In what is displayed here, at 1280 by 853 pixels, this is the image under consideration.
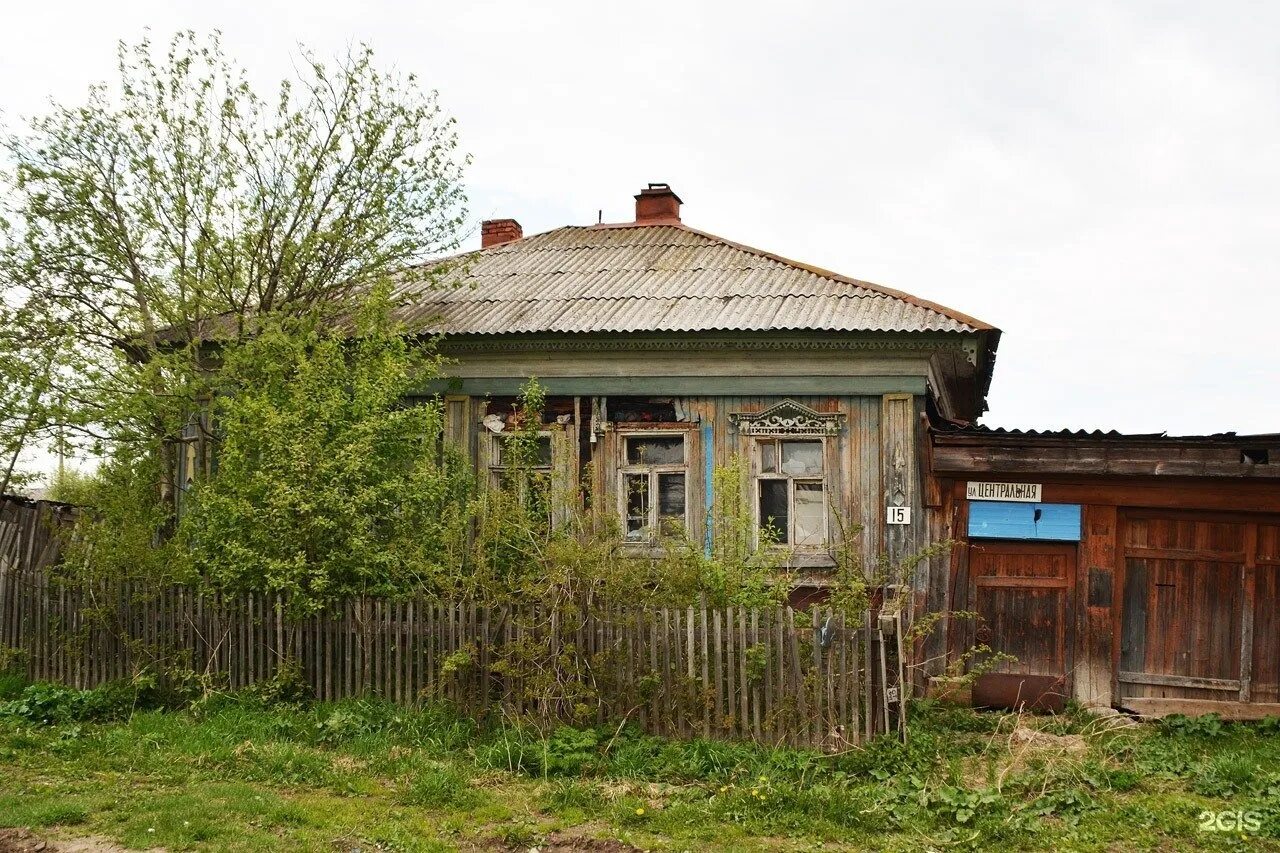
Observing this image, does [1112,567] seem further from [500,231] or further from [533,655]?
[500,231]

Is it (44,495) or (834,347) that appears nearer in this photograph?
(834,347)

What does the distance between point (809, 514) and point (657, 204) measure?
6694 mm

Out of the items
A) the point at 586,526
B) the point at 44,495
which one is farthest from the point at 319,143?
the point at 44,495

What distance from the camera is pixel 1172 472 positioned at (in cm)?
977

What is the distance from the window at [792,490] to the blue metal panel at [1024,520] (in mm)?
1534

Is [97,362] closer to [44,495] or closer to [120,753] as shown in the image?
[120,753]

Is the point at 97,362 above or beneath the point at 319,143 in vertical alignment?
beneath

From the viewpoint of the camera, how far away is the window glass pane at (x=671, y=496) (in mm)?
11680

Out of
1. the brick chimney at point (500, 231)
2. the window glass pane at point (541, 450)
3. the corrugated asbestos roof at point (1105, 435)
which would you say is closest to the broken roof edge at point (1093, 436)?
the corrugated asbestos roof at point (1105, 435)

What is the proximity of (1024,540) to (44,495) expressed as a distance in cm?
2976

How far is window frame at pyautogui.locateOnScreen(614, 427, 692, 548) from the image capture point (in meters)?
11.6

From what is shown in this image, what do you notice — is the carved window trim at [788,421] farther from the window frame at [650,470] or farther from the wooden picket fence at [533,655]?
the wooden picket fence at [533,655]

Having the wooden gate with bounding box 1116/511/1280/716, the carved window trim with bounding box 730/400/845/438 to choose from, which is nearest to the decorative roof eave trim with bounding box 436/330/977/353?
the carved window trim with bounding box 730/400/845/438

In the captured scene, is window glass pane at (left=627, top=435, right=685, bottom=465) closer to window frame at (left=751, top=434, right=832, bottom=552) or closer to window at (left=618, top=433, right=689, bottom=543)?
window at (left=618, top=433, right=689, bottom=543)
